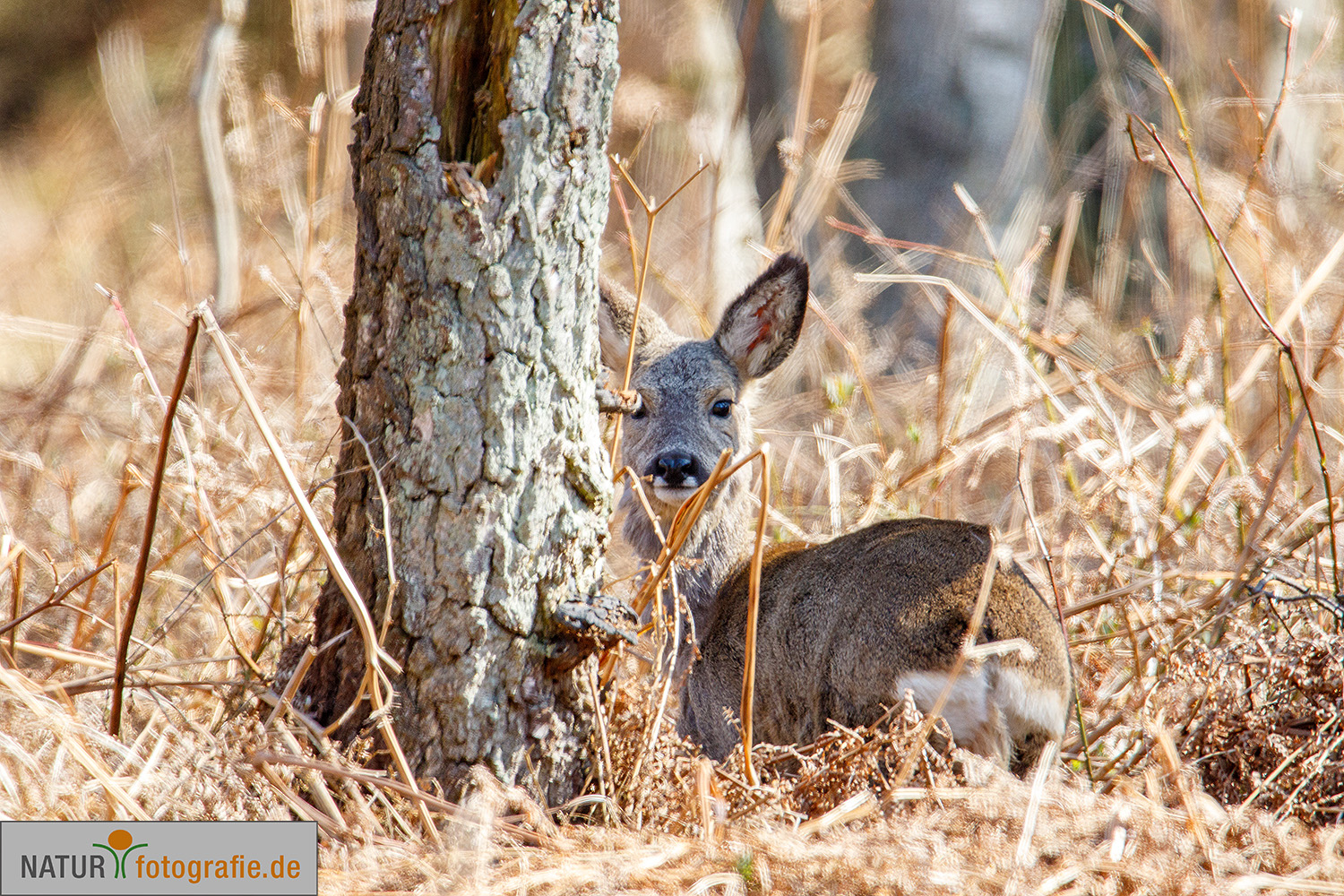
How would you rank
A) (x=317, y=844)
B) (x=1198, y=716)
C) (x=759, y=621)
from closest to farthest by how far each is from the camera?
1. (x=317, y=844)
2. (x=1198, y=716)
3. (x=759, y=621)

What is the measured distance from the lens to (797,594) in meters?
3.69

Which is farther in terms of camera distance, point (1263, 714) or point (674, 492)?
point (674, 492)

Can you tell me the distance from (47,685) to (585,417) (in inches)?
51.5

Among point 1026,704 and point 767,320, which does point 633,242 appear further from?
point 1026,704

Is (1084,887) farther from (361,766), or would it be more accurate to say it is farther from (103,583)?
(103,583)

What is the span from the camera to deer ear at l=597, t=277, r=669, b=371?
4.40 m

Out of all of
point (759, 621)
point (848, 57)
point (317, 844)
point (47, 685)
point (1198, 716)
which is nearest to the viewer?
point (317, 844)

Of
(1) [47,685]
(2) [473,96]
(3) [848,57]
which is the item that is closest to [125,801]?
(1) [47,685]

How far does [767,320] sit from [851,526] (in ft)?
3.25

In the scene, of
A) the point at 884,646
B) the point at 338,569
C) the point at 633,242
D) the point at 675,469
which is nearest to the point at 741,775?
the point at 884,646

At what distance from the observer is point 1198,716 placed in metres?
3.07

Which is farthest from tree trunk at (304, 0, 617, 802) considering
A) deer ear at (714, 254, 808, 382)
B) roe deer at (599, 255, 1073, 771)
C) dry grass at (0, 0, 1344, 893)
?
deer ear at (714, 254, 808, 382)

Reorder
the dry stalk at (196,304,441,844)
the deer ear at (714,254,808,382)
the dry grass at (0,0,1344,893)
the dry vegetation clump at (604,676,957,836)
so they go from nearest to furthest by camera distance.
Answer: the dry stalk at (196,304,441,844) → the dry grass at (0,0,1344,893) → the dry vegetation clump at (604,676,957,836) → the deer ear at (714,254,808,382)

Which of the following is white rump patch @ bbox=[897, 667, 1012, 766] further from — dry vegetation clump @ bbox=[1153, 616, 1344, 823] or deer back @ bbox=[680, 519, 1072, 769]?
dry vegetation clump @ bbox=[1153, 616, 1344, 823]
